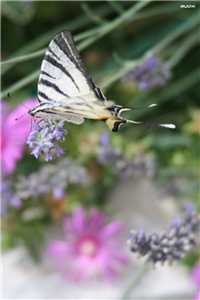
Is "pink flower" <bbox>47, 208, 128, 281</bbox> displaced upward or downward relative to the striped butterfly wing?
upward

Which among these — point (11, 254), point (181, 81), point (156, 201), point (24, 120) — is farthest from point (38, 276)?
point (24, 120)

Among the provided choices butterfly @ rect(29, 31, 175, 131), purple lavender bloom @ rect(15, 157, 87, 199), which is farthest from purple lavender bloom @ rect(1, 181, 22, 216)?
butterfly @ rect(29, 31, 175, 131)

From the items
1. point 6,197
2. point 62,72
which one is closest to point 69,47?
point 62,72

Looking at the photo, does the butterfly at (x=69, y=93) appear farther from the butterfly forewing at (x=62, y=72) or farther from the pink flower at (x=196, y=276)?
the pink flower at (x=196, y=276)

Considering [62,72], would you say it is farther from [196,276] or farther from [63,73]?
[196,276]

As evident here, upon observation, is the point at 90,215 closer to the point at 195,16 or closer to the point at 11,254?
the point at 11,254

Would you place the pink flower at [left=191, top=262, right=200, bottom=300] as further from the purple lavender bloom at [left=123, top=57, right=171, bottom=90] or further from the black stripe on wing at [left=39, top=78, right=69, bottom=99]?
the black stripe on wing at [left=39, top=78, right=69, bottom=99]
